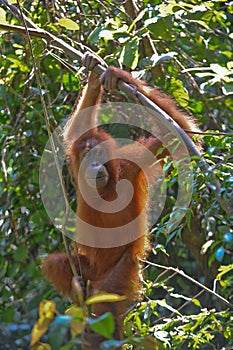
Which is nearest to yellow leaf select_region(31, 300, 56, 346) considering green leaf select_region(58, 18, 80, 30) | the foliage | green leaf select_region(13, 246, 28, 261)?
green leaf select_region(58, 18, 80, 30)

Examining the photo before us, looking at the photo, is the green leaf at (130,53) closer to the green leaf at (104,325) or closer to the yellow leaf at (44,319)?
the yellow leaf at (44,319)

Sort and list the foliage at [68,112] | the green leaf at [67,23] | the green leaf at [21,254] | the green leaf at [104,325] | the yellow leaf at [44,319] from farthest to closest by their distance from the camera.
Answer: the green leaf at [21,254], the foliage at [68,112], the green leaf at [67,23], the yellow leaf at [44,319], the green leaf at [104,325]

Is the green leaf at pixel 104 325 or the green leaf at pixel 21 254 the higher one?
the green leaf at pixel 104 325

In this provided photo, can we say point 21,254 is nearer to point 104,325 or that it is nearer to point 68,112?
point 68,112

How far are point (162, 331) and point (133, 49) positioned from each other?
1.36 meters

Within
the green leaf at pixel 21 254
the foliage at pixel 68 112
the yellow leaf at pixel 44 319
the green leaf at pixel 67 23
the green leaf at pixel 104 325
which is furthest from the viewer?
the green leaf at pixel 21 254

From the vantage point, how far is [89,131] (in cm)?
370

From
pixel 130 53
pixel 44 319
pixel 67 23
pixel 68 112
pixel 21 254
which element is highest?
pixel 67 23

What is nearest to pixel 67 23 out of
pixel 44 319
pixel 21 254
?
pixel 21 254

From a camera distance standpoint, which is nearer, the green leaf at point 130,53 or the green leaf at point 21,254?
the green leaf at point 130,53

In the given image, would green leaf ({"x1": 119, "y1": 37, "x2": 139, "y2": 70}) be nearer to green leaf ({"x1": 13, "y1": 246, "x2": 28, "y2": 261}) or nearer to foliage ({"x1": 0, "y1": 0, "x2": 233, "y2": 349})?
foliage ({"x1": 0, "y1": 0, "x2": 233, "y2": 349})

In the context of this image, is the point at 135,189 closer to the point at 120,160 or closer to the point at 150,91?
the point at 120,160

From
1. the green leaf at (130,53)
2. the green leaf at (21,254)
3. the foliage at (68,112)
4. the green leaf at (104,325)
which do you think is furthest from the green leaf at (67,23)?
the green leaf at (104,325)

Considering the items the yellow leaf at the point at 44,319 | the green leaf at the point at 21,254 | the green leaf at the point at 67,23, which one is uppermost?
the green leaf at the point at 67,23
